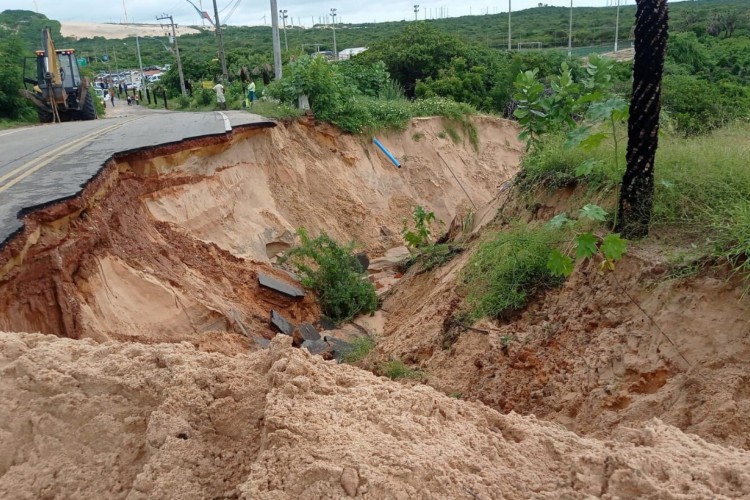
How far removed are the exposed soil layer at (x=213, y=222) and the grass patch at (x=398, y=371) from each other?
5.69 feet

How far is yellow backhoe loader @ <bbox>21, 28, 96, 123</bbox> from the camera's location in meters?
22.5

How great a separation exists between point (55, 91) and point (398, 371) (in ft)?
68.9

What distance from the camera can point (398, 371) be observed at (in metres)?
6.49

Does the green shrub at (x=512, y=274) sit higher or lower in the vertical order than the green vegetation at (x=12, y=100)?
lower

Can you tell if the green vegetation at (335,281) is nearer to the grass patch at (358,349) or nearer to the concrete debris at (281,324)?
the concrete debris at (281,324)

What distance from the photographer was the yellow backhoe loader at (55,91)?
22484 mm

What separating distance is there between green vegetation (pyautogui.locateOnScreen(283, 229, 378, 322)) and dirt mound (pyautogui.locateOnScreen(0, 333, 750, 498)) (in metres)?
6.11

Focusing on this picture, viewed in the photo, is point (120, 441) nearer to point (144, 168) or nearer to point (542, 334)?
point (542, 334)

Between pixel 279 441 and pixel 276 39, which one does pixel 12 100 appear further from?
pixel 279 441

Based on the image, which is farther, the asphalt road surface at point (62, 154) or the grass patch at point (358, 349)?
the grass patch at point (358, 349)

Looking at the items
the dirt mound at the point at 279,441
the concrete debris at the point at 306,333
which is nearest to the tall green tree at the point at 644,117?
the dirt mound at the point at 279,441

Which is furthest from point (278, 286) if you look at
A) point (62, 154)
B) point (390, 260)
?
point (390, 260)

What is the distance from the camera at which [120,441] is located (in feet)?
10.4

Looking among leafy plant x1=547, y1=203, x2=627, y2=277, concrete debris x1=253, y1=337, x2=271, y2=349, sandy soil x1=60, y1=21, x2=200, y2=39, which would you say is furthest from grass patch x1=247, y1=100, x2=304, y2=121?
sandy soil x1=60, y1=21, x2=200, y2=39
